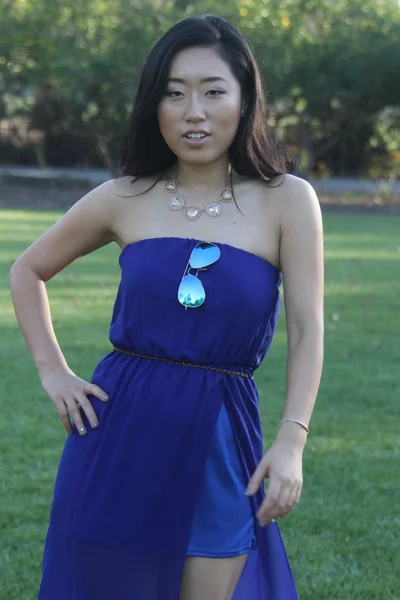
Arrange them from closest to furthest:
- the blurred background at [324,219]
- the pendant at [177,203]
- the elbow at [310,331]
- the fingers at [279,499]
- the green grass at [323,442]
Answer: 1. the fingers at [279,499]
2. the elbow at [310,331]
3. the pendant at [177,203]
4. the green grass at [323,442]
5. the blurred background at [324,219]

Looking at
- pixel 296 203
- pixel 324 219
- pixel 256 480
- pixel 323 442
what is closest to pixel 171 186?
pixel 296 203

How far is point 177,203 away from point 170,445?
589 millimetres

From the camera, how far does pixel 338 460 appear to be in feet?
19.6

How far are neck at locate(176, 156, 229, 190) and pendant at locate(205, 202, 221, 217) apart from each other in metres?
0.06

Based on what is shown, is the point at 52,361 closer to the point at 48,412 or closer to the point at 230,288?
the point at 230,288

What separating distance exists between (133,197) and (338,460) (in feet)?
11.5

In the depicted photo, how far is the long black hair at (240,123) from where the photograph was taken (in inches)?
105

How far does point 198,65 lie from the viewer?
105 inches

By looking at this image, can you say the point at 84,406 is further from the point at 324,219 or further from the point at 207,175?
the point at 324,219

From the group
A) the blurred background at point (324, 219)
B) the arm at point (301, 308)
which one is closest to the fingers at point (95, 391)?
the arm at point (301, 308)

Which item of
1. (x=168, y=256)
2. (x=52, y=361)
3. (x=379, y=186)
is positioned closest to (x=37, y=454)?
(x=52, y=361)

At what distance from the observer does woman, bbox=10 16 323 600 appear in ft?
8.39

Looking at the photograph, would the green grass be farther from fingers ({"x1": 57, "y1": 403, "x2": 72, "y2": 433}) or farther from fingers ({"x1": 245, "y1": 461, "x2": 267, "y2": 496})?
fingers ({"x1": 245, "y1": 461, "x2": 267, "y2": 496})

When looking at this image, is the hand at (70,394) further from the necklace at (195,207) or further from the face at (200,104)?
the face at (200,104)
